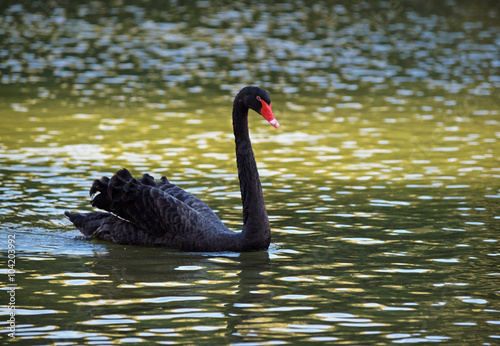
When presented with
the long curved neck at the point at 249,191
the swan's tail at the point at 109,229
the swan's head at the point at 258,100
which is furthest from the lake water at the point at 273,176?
the swan's head at the point at 258,100

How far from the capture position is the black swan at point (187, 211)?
10219mm

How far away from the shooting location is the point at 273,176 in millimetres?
14555

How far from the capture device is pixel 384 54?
2938 cm

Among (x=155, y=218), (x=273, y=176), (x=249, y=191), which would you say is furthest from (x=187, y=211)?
(x=273, y=176)

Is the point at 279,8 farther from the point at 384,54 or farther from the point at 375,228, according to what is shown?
the point at 375,228

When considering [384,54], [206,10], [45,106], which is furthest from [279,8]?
[45,106]

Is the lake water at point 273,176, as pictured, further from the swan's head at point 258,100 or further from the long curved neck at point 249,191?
the swan's head at point 258,100

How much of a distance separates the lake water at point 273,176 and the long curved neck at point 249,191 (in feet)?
0.94

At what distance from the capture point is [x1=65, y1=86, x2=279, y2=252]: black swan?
1022 cm

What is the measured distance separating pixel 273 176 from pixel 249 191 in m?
4.27

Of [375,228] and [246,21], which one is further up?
[246,21]

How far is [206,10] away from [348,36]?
865 cm

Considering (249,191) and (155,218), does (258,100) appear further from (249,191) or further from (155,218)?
(155,218)

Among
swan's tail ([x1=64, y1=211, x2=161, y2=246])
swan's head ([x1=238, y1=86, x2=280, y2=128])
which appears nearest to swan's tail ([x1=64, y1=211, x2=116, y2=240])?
swan's tail ([x1=64, y1=211, x2=161, y2=246])
